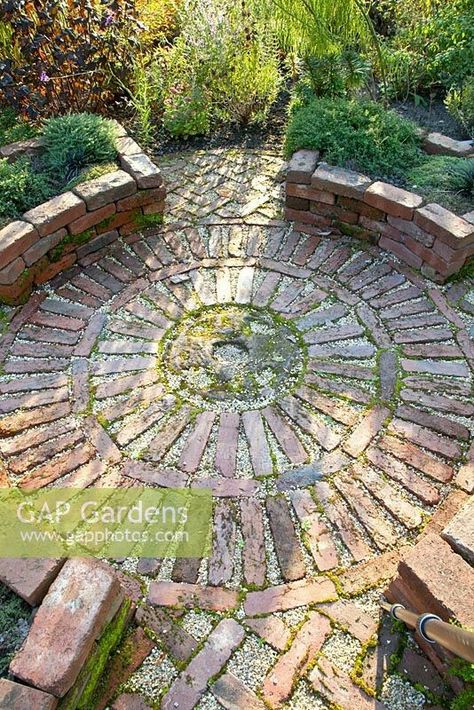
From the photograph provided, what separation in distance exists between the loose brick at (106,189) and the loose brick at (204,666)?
2.80 metres

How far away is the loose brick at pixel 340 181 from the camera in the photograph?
3.94m

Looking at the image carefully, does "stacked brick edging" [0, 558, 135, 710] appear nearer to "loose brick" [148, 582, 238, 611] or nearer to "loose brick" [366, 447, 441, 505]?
"loose brick" [148, 582, 238, 611]

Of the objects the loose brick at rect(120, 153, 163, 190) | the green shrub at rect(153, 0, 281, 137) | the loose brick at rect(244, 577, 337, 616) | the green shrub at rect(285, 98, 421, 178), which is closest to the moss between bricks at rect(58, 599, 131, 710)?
the loose brick at rect(244, 577, 337, 616)

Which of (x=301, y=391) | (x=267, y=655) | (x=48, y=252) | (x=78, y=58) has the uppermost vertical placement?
(x=78, y=58)

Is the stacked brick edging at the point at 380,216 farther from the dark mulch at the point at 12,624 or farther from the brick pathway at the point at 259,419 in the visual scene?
the dark mulch at the point at 12,624

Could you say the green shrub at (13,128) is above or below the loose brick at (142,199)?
above

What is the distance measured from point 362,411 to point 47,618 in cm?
180

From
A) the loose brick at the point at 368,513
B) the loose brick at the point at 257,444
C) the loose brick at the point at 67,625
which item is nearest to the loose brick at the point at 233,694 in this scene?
the loose brick at the point at 67,625

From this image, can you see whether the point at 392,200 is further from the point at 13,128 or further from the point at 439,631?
the point at 13,128

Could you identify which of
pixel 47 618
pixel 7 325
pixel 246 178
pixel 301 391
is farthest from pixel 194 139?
pixel 47 618

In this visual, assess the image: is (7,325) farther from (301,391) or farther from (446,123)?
(446,123)

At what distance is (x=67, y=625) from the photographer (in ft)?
6.33

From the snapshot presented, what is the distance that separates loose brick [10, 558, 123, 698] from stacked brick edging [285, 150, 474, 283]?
2.78 metres

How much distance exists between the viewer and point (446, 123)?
502 cm
